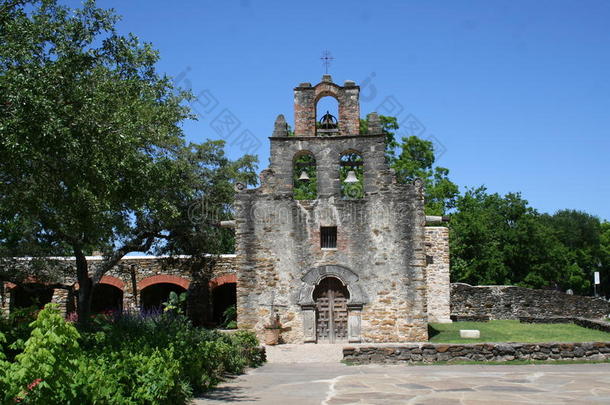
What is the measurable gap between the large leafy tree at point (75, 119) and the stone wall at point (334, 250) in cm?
513

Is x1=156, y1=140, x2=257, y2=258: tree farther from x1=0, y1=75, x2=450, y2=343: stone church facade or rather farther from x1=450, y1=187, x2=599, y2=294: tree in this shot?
Result: x1=450, y1=187, x2=599, y2=294: tree

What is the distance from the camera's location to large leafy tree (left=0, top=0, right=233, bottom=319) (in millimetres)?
9859

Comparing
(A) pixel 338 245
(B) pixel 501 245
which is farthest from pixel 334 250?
(B) pixel 501 245

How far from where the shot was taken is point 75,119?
10.8 m

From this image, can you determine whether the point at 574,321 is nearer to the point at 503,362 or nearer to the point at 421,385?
the point at 503,362

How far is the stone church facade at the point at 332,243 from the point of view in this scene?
19.4 metres

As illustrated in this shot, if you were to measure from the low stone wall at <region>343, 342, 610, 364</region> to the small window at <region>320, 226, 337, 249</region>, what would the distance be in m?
5.82

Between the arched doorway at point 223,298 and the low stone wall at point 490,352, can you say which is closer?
the low stone wall at point 490,352

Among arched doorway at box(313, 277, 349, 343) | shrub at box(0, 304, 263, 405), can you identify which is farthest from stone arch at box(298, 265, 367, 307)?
shrub at box(0, 304, 263, 405)

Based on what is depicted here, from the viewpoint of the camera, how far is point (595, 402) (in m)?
9.05

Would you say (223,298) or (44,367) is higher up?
(44,367)

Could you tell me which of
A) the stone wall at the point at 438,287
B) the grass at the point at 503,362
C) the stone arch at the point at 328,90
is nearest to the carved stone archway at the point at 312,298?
the grass at the point at 503,362

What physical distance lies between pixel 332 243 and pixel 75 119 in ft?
35.1

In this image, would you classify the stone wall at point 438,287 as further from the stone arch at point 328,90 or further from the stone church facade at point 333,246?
the stone arch at point 328,90
